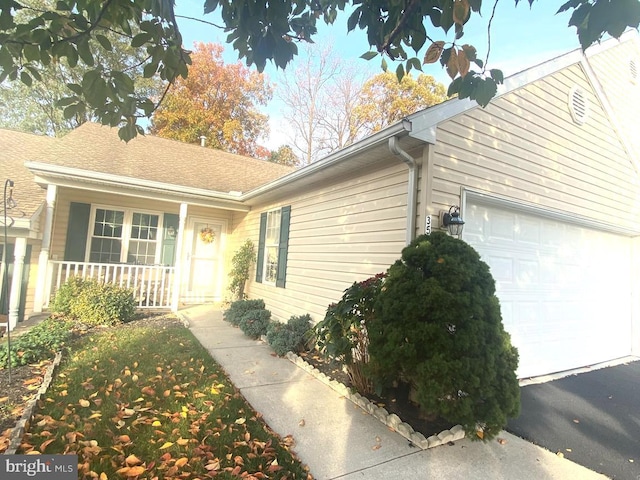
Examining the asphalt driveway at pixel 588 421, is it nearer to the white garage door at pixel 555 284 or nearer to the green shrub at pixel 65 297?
the white garage door at pixel 555 284

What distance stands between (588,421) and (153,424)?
4.11 m

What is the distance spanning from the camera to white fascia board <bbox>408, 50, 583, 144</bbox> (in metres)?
3.65

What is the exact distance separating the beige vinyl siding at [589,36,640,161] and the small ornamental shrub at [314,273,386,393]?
5.45 metres

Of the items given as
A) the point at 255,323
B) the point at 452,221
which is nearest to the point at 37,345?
the point at 255,323

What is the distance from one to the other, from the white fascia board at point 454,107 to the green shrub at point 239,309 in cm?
469

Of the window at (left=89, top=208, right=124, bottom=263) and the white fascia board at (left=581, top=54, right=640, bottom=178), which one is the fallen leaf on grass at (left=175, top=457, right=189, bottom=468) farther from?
the white fascia board at (left=581, top=54, right=640, bottom=178)

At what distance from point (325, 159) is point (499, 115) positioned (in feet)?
7.55

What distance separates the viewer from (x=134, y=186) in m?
7.20

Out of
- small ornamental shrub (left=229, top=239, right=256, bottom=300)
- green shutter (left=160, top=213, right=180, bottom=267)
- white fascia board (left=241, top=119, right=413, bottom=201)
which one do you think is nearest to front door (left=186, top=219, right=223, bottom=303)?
green shutter (left=160, top=213, right=180, bottom=267)

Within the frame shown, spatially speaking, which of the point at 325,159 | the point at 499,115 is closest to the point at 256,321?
the point at 325,159

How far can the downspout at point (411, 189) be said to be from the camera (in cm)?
374

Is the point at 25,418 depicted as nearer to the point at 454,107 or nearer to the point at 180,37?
the point at 180,37

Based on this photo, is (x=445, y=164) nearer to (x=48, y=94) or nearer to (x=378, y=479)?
(x=378, y=479)

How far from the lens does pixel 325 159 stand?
4906 mm
